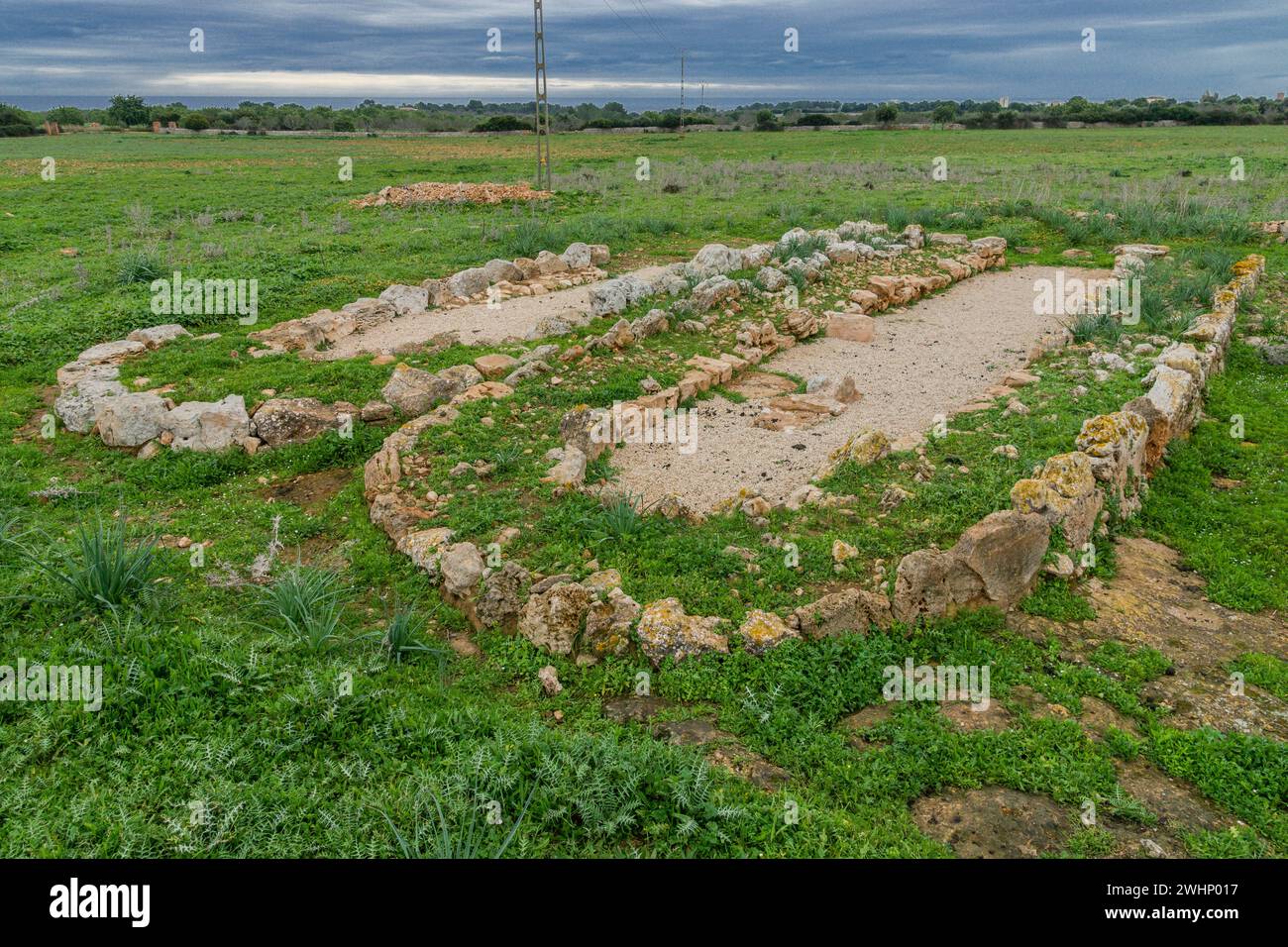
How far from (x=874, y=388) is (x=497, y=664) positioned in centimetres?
717

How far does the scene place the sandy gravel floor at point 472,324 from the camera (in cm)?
1168

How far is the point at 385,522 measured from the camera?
23.0 ft

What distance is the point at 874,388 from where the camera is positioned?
10.6 meters

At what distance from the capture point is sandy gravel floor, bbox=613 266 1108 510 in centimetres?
805

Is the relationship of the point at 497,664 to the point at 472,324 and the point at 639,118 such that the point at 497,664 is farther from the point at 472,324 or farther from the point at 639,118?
the point at 639,118

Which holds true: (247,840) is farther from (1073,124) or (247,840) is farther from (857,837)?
(1073,124)

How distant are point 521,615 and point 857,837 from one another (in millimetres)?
2814

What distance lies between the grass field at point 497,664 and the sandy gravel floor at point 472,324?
106cm

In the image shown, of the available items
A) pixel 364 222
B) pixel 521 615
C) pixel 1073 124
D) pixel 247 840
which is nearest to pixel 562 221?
pixel 364 222

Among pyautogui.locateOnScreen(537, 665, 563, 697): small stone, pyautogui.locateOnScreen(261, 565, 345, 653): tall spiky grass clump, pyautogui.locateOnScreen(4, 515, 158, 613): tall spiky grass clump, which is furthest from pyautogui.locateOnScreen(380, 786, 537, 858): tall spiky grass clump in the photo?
pyautogui.locateOnScreen(4, 515, 158, 613): tall spiky grass clump

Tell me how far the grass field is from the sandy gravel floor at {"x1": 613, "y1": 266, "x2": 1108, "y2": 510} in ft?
2.95

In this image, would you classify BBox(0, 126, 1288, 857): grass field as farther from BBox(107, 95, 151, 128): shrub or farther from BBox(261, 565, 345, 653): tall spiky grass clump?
BBox(107, 95, 151, 128): shrub

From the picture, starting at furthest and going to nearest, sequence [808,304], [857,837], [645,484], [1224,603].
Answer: [808,304]
[645,484]
[1224,603]
[857,837]
